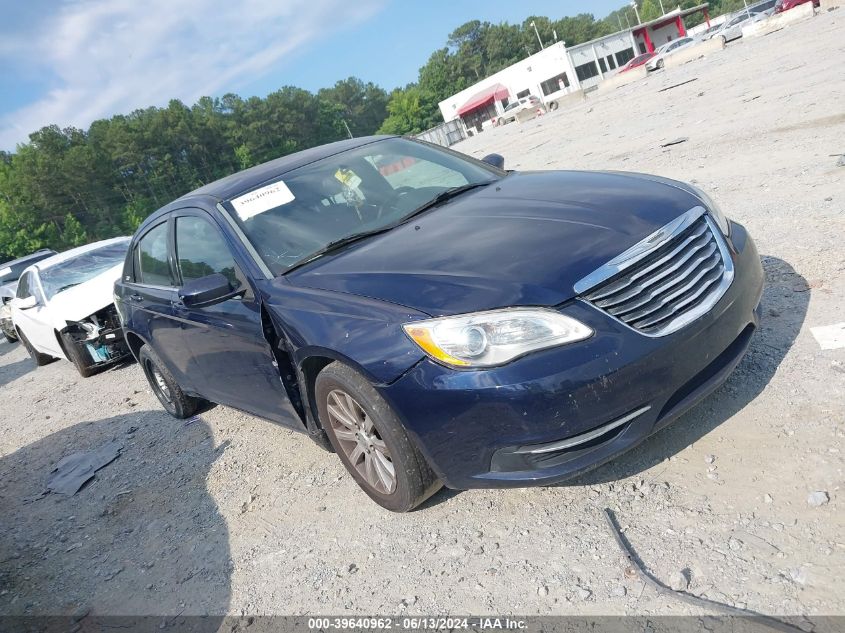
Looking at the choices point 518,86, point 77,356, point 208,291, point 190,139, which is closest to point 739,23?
point 518,86

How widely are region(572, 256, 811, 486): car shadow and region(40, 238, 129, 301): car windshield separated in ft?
25.6

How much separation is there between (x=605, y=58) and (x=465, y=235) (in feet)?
227

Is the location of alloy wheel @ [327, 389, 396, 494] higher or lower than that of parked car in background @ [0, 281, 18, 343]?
lower

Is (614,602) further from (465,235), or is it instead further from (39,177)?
(39,177)

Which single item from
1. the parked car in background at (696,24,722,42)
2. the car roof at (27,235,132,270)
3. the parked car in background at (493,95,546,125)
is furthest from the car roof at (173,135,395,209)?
the parked car in background at (696,24,722,42)

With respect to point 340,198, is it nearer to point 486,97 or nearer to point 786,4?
point 786,4

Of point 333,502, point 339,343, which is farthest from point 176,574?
point 339,343

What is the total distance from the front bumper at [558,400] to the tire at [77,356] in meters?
6.98

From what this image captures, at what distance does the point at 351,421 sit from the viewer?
10.3ft

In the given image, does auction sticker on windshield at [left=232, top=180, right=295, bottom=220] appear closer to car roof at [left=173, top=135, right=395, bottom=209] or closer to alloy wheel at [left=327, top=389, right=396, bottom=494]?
car roof at [left=173, top=135, right=395, bottom=209]

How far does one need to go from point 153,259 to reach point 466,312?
322cm

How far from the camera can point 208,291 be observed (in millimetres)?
3393

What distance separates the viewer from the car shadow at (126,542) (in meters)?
3.26

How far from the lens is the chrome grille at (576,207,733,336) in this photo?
8.46 ft
